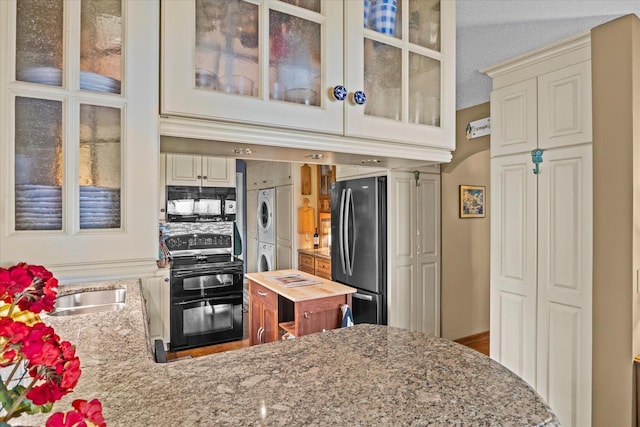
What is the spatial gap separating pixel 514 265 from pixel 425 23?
72.1 inches

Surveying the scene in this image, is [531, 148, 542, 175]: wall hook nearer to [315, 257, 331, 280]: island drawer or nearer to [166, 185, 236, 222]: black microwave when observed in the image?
[315, 257, 331, 280]: island drawer

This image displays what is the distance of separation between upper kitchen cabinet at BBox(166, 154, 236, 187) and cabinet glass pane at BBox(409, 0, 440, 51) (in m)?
3.08

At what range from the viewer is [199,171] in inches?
161

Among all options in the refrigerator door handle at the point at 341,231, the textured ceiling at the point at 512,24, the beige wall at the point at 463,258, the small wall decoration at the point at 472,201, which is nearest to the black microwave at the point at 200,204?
the refrigerator door handle at the point at 341,231

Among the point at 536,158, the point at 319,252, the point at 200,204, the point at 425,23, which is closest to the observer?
the point at 425,23

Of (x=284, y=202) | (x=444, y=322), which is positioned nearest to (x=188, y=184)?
(x=284, y=202)

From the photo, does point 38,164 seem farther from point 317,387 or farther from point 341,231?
point 341,231

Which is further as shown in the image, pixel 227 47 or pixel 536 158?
pixel 536 158

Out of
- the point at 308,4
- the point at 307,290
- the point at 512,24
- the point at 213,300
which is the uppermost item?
the point at 512,24

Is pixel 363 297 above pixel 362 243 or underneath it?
underneath

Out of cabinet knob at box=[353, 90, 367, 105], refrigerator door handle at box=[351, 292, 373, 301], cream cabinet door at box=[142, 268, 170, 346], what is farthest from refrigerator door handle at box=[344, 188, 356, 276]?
cabinet knob at box=[353, 90, 367, 105]

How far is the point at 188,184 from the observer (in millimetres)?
4035

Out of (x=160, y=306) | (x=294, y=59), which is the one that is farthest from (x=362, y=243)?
(x=294, y=59)

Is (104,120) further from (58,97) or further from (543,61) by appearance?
(543,61)
